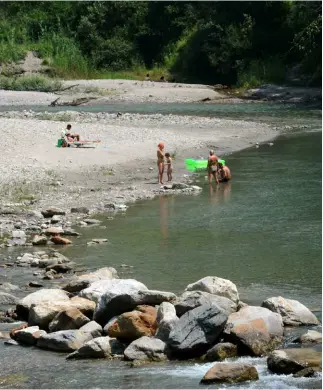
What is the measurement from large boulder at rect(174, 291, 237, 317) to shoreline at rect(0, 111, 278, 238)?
8.87 meters

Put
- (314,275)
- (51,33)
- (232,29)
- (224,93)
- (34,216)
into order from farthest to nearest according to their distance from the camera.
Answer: (51,33)
(232,29)
(224,93)
(34,216)
(314,275)

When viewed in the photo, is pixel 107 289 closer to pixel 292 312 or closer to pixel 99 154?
pixel 292 312

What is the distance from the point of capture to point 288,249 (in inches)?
783

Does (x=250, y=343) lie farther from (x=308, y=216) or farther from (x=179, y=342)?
(x=308, y=216)

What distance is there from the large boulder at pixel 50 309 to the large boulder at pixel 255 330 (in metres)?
2.34

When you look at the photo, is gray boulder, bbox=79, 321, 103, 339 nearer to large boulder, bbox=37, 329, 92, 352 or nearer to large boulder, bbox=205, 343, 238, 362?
large boulder, bbox=37, 329, 92, 352

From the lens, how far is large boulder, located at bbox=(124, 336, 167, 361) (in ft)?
40.9

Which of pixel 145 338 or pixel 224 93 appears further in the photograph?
pixel 224 93

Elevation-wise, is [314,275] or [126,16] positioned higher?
[126,16]

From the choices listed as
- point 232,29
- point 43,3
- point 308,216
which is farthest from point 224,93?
point 308,216

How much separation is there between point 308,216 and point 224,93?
151 ft

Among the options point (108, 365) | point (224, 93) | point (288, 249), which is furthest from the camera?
point (224, 93)

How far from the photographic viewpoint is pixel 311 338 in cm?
1280

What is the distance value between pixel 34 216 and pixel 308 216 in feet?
23.6
